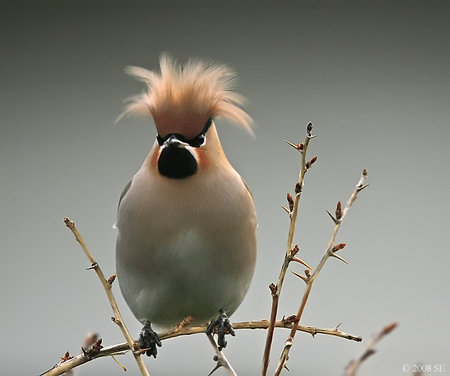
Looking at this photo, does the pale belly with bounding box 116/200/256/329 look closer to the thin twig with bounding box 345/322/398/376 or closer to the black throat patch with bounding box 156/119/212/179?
the black throat patch with bounding box 156/119/212/179

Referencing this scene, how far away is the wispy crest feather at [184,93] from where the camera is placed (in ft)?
3.54

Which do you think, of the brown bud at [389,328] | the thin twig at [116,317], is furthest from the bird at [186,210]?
the brown bud at [389,328]

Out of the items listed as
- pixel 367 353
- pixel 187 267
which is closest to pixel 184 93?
pixel 187 267

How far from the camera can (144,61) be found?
2.96 metres

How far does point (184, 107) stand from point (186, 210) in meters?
0.19

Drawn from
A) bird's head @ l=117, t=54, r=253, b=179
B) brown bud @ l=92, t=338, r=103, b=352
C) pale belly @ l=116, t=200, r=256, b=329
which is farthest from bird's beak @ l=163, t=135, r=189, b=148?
brown bud @ l=92, t=338, r=103, b=352

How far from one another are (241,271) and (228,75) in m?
0.37

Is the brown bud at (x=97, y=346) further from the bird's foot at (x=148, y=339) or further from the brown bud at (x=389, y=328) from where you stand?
the brown bud at (x=389, y=328)

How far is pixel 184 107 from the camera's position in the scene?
108cm

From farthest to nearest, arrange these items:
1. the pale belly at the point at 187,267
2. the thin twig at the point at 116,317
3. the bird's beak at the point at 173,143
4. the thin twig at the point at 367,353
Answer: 1. the pale belly at the point at 187,267
2. the bird's beak at the point at 173,143
3. the thin twig at the point at 116,317
4. the thin twig at the point at 367,353

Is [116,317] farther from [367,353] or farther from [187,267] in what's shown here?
[367,353]

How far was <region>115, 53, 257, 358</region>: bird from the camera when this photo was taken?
1.10m

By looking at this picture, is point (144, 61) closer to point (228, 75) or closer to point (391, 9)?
point (391, 9)

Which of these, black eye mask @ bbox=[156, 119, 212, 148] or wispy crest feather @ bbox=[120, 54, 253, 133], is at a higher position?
wispy crest feather @ bbox=[120, 54, 253, 133]
